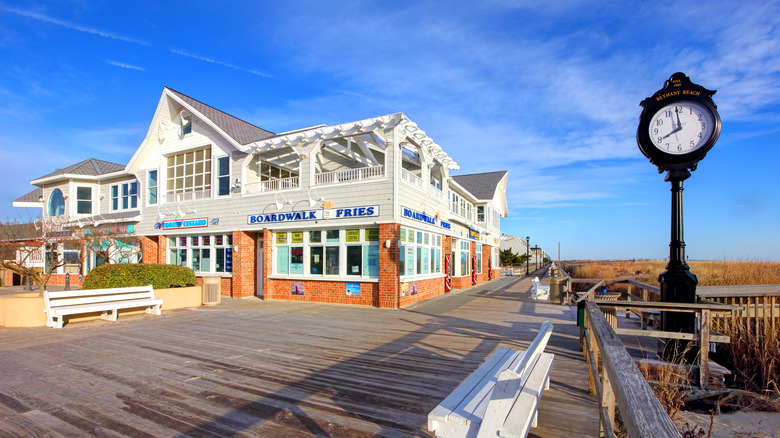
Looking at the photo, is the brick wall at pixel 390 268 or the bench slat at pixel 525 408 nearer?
the bench slat at pixel 525 408

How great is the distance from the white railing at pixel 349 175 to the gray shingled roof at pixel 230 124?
4010 millimetres

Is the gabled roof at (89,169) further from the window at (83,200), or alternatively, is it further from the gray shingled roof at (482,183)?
the gray shingled roof at (482,183)

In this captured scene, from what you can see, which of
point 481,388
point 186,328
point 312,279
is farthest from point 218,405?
point 312,279

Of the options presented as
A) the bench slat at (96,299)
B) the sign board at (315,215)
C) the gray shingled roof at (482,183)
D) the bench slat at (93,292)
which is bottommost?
the bench slat at (96,299)

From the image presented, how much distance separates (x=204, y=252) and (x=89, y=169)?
11.1m

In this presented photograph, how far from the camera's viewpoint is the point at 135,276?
11.7m

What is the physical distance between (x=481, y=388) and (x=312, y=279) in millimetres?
11008

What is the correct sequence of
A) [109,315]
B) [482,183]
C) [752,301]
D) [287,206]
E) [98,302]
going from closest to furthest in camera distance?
[752,301] → [98,302] → [109,315] → [287,206] → [482,183]

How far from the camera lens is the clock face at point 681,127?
5.77m

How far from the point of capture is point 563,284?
14.6 meters

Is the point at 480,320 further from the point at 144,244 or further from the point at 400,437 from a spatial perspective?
the point at 144,244

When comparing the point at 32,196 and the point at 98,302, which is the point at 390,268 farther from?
the point at 32,196

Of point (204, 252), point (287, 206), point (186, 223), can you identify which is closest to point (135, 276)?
point (287, 206)

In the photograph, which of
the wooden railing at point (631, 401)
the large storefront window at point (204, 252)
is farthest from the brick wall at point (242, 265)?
the wooden railing at point (631, 401)
